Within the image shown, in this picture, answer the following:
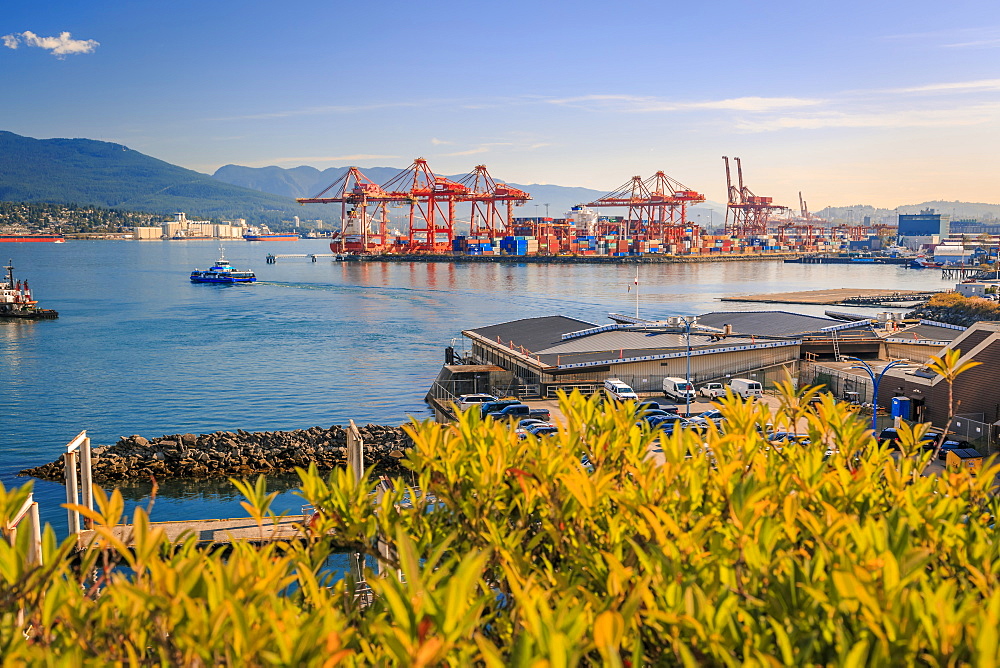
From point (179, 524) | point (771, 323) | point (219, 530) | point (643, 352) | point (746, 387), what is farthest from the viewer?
point (771, 323)

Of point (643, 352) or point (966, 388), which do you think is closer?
point (966, 388)

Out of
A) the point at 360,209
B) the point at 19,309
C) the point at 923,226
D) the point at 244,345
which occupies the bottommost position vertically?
the point at 244,345

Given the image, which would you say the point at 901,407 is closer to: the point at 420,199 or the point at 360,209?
the point at 420,199

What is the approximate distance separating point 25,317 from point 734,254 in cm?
9331

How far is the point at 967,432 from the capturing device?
13148 millimetres

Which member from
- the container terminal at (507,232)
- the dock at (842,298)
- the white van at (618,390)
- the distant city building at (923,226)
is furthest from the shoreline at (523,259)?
the white van at (618,390)

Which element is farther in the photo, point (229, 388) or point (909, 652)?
point (229, 388)

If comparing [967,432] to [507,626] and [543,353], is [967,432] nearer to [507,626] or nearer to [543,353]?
[543,353]

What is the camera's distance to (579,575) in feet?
13.1

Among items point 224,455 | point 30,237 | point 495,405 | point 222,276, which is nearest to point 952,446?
point 495,405

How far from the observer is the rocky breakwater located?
14805 mm

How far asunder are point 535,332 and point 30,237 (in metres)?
149

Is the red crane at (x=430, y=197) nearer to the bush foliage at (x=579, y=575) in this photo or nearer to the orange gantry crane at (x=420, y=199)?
the orange gantry crane at (x=420, y=199)

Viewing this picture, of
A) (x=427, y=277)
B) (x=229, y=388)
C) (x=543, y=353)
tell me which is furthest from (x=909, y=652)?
(x=427, y=277)
